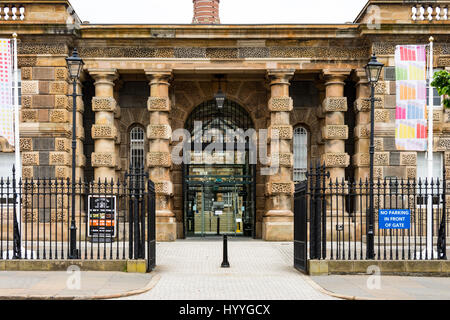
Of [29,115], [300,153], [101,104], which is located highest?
[101,104]

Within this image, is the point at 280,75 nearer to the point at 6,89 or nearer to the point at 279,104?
the point at 279,104

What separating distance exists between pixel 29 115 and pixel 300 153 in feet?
34.4

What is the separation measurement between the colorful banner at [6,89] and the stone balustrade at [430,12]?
1389cm

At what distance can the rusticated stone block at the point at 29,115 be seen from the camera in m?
23.2

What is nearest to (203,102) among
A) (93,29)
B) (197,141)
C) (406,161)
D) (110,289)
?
(197,141)

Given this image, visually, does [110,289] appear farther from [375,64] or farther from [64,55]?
[64,55]

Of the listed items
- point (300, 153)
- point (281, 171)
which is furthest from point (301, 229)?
point (300, 153)

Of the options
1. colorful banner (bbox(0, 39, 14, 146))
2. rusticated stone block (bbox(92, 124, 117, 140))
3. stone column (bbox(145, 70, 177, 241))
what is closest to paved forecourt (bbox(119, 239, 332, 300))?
stone column (bbox(145, 70, 177, 241))

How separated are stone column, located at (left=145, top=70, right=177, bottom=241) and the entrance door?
7.39ft

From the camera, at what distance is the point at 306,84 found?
85.1 ft

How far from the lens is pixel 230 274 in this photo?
50.7 ft

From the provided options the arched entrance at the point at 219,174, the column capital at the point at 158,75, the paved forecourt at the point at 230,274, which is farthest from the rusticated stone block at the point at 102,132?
the paved forecourt at the point at 230,274

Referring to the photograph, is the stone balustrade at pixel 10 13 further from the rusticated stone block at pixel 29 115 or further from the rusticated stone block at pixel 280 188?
the rusticated stone block at pixel 280 188

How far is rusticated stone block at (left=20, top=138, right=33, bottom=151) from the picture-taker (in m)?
23.1
